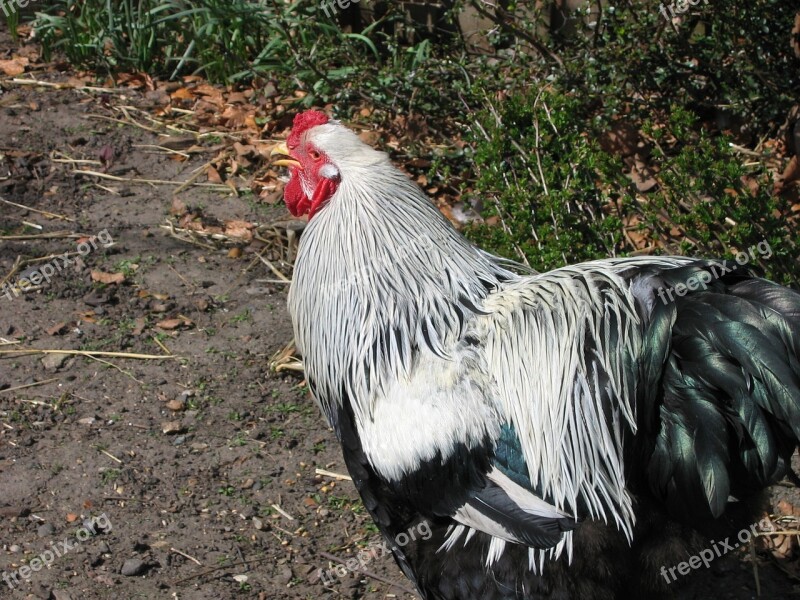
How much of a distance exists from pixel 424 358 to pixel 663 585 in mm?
1093

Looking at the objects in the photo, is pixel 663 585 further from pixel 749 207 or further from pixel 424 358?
pixel 749 207

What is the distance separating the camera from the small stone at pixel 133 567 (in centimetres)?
399

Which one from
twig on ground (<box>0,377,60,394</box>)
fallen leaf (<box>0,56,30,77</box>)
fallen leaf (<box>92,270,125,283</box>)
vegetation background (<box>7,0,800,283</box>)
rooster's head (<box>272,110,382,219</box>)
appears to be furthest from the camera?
fallen leaf (<box>0,56,30,77</box>)

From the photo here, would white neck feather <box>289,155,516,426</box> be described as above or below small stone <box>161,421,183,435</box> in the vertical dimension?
above

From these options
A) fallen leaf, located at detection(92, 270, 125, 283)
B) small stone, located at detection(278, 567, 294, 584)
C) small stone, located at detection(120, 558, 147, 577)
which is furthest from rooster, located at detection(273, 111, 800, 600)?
fallen leaf, located at detection(92, 270, 125, 283)

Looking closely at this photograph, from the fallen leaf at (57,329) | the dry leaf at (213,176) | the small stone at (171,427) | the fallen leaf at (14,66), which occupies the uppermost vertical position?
the dry leaf at (213,176)

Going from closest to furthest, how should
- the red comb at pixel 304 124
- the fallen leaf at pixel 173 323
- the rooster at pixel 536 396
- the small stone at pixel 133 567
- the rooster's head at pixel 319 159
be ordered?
1. the rooster at pixel 536 396
2. the rooster's head at pixel 319 159
3. the red comb at pixel 304 124
4. the small stone at pixel 133 567
5. the fallen leaf at pixel 173 323

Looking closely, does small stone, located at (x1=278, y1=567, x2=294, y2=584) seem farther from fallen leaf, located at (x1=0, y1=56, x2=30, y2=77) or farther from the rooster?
fallen leaf, located at (x1=0, y1=56, x2=30, y2=77)

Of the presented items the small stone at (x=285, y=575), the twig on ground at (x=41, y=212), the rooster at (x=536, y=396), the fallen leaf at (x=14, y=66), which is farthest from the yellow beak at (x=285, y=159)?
the fallen leaf at (x=14, y=66)

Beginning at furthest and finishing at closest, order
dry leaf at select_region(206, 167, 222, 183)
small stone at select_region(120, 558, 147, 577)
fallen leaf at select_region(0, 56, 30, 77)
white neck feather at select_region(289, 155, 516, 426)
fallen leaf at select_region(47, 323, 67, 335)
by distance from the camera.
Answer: fallen leaf at select_region(0, 56, 30, 77) < dry leaf at select_region(206, 167, 222, 183) < fallen leaf at select_region(47, 323, 67, 335) < small stone at select_region(120, 558, 147, 577) < white neck feather at select_region(289, 155, 516, 426)

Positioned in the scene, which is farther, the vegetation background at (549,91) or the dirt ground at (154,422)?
the vegetation background at (549,91)

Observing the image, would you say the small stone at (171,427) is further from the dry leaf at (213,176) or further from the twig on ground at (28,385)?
the dry leaf at (213,176)

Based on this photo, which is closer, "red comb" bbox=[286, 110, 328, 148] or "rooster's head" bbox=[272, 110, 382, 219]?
"rooster's head" bbox=[272, 110, 382, 219]

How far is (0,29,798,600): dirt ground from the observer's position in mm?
4090
